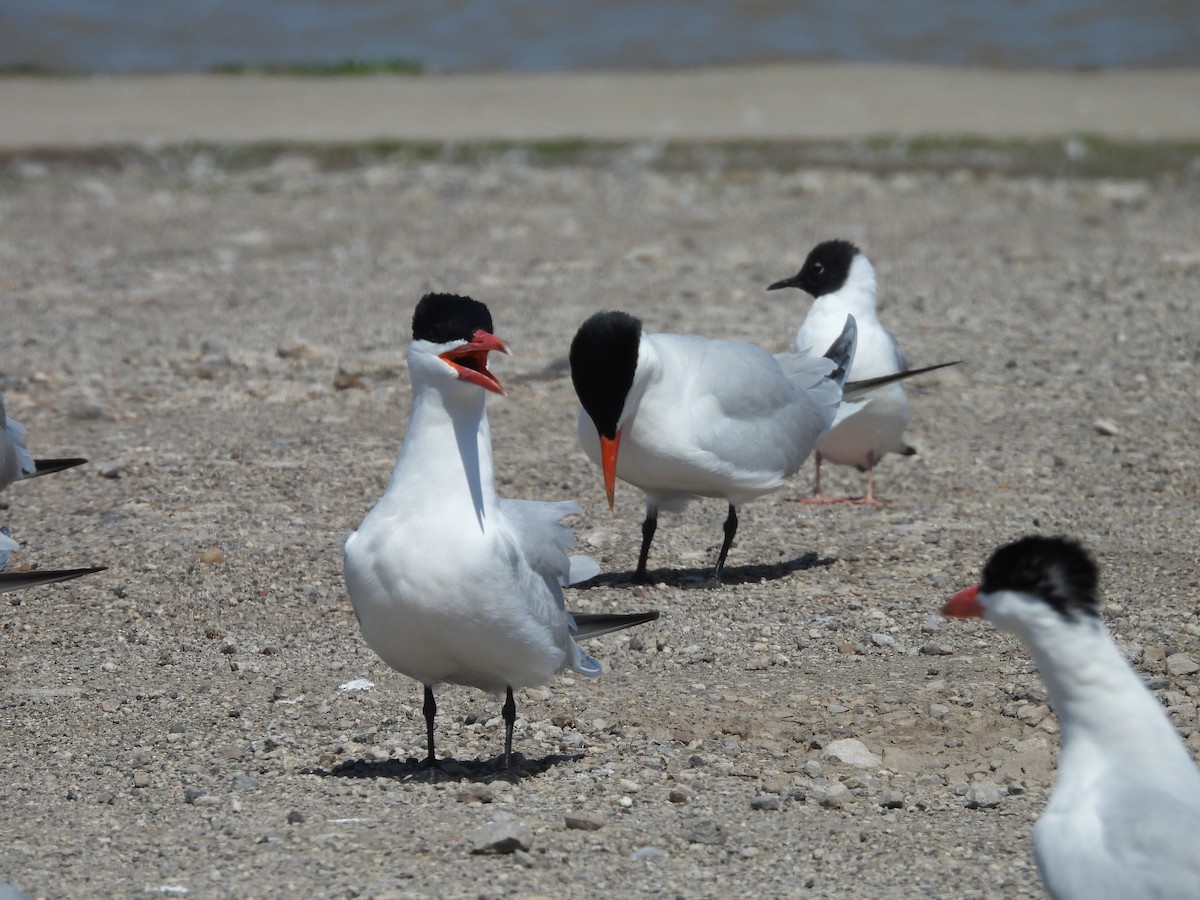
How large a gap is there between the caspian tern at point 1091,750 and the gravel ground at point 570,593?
0.64 meters

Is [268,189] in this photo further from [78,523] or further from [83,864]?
[83,864]

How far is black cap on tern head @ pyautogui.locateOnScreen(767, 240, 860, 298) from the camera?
7324 millimetres

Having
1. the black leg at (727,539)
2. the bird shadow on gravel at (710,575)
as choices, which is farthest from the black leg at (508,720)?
the black leg at (727,539)

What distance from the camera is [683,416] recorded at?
5.83 m

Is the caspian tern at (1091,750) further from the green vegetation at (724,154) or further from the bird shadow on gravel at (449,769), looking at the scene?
the green vegetation at (724,154)

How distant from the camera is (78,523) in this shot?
6.39 m

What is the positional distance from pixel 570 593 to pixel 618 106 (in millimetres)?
13171

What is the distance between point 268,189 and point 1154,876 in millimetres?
12530

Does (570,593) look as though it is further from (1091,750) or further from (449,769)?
(1091,750)

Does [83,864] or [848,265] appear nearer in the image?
[83,864]

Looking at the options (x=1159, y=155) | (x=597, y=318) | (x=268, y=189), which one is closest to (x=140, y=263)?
(x=268, y=189)

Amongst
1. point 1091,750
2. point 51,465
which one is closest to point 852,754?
point 1091,750

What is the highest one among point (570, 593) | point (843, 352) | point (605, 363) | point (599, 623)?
point (605, 363)

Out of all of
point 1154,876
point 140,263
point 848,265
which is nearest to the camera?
point 1154,876
